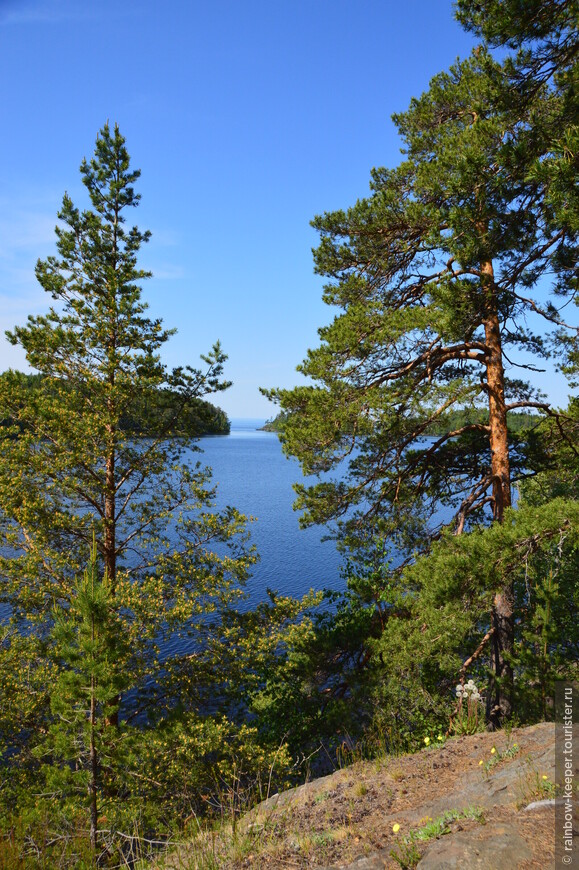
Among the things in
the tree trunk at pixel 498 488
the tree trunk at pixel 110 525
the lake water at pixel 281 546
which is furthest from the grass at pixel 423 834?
the tree trunk at pixel 110 525

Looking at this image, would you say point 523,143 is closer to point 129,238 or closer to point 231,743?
point 129,238

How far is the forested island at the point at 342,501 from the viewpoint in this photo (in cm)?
694

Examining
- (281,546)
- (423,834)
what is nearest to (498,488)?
(423,834)

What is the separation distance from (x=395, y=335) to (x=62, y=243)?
27.6 ft

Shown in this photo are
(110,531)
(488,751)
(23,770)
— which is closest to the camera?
(488,751)

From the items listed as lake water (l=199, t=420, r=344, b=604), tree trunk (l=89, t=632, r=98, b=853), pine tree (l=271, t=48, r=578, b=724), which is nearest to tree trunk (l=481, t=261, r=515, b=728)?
pine tree (l=271, t=48, r=578, b=724)

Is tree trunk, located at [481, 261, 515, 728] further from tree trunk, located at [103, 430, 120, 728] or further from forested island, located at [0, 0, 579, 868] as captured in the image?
tree trunk, located at [103, 430, 120, 728]

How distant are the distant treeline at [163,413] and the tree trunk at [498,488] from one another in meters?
6.48

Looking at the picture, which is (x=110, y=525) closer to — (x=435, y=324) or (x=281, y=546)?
(x=435, y=324)

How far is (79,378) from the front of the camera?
11305 mm

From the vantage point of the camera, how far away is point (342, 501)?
34.1 feet

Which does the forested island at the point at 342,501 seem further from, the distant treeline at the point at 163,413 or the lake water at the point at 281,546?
the lake water at the point at 281,546

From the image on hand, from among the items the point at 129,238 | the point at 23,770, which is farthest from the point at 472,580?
the point at 129,238

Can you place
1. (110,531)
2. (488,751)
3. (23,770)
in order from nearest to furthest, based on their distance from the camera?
(488,751), (23,770), (110,531)
